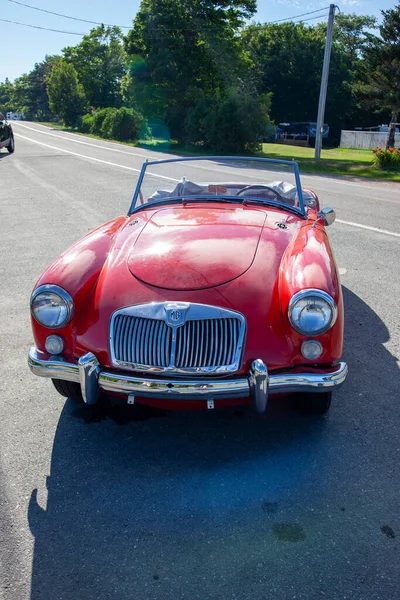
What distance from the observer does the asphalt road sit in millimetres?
2105

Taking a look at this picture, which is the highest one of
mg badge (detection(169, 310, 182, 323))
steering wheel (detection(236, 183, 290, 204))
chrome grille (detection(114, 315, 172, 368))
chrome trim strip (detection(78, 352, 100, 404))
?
steering wheel (detection(236, 183, 290, 204))

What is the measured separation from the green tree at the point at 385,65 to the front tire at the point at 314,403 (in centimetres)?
2256

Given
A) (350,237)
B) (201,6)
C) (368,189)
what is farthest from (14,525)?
(201,6)

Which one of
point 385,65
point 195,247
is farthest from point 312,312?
point 385,65

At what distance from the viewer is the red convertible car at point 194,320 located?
107 inches

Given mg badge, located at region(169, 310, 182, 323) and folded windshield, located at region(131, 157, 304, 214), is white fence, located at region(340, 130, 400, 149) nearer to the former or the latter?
folded windshield, located at region(131, 157, 304, 214)

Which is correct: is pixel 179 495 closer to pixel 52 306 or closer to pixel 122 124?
pixel 52 306

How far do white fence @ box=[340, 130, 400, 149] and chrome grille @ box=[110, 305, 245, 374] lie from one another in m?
36.1

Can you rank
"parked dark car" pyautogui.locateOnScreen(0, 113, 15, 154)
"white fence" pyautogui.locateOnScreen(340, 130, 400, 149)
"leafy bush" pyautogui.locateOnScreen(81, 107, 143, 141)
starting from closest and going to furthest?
"parked dark car" pyautogui.locateOnScreen(0, 113, 15, 154) → "leafy bush" pyautogui.locateOnScreen(81, 107, 143, 141) → "white fence" pyautogui.locateOnScreen(340, 130, 400, 149)

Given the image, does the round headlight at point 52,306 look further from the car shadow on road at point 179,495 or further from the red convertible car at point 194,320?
the car shadow on road at point 179,495

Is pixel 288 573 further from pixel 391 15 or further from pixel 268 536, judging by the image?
pixel 391 15

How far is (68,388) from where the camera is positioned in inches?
125

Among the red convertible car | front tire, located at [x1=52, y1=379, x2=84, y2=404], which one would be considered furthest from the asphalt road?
the red convertible car

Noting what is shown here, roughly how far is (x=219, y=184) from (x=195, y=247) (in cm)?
143
